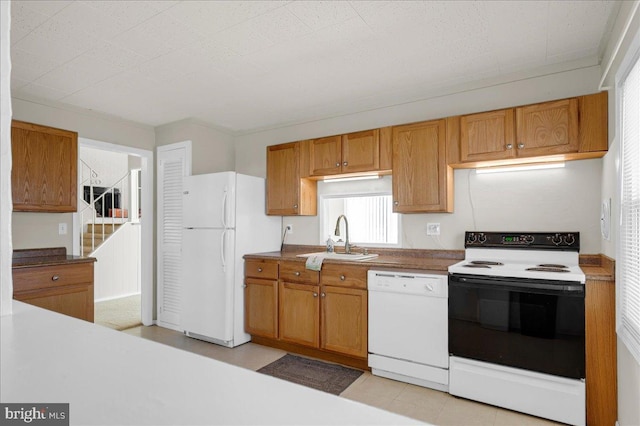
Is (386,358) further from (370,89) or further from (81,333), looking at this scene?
(81,333)

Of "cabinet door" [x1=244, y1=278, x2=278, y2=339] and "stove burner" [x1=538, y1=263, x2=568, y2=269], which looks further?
"cabinet door" [x1=244, y1=278, x2=278, y2=339]

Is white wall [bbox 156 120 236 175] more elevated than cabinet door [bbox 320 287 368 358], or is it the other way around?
white wall [bbox 156 120 236 175]

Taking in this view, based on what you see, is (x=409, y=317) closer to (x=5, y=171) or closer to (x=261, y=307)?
(x=261, y=307)

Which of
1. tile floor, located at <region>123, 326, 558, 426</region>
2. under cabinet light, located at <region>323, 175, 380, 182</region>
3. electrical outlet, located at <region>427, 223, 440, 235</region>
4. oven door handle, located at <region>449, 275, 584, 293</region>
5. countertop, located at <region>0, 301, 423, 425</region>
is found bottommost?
tile floor, located at <region>123, 326, 558, 426</region>

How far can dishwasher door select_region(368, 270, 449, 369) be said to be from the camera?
265 cm

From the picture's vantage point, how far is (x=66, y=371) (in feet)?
1.80

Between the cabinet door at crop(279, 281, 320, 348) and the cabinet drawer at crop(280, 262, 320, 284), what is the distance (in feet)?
0.15

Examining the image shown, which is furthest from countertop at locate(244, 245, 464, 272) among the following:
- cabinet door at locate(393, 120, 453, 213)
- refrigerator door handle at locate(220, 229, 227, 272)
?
cabinet door at locate(393, 120, 453, 213)

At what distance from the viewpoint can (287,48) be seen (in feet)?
8.38

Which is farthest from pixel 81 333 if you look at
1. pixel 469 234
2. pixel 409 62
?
pixel 469 234

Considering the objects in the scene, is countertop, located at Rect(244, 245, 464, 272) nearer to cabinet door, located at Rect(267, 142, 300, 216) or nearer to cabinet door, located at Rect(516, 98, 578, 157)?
cabinet door, located at Rect(267, 142, 300, 216)

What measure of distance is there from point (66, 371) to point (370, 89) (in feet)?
10.6

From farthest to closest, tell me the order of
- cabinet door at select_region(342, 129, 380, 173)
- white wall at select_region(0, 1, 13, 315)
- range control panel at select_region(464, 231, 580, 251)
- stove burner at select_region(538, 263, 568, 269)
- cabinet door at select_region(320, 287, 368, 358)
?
cabinet door at select_region(342, 129, 380, 173) → cabinet door at select_region(320, 287, 368, 358) → range control panel at select_region(464, 231, 580, 251) → stove burner at select_region(538, 263, 568, 269) → white wall at select_region(0, 1, 13, 315)

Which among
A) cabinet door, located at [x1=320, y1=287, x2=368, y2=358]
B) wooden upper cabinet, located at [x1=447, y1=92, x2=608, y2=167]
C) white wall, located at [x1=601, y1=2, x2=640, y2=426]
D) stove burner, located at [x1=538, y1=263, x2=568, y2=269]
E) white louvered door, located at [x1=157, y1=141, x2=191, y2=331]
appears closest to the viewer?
white wall, located at [x1=601, y1=2, x2=640, y2=426]
